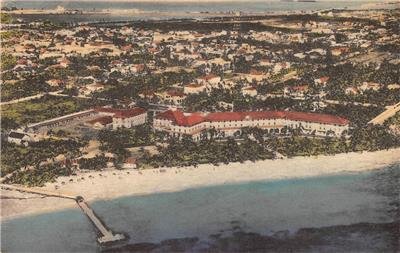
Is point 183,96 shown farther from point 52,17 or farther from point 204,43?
point 52,17

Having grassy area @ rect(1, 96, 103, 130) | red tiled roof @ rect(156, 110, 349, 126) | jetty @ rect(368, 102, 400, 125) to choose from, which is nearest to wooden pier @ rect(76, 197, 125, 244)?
grassy area @ rect(1, 96, 103, 130)

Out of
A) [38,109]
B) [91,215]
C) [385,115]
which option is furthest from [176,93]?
[385,115]

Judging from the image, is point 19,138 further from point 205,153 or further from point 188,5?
point 188,5

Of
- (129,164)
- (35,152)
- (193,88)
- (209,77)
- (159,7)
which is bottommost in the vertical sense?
(129,164)

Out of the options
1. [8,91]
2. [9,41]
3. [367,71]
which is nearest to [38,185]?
[8,91]

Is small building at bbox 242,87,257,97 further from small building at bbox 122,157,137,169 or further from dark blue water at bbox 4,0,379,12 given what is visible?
small building at bbox 122,157,137,169

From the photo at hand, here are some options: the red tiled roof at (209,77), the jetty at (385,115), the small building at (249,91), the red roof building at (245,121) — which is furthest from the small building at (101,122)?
the jetty at (385,115)

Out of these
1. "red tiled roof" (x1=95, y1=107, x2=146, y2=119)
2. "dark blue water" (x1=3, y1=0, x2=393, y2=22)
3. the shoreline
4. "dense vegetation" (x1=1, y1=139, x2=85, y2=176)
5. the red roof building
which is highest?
"dark blue water" (x1=3, y1=0, x2=393, y2=22)

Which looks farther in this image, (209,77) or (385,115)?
(385,115)
